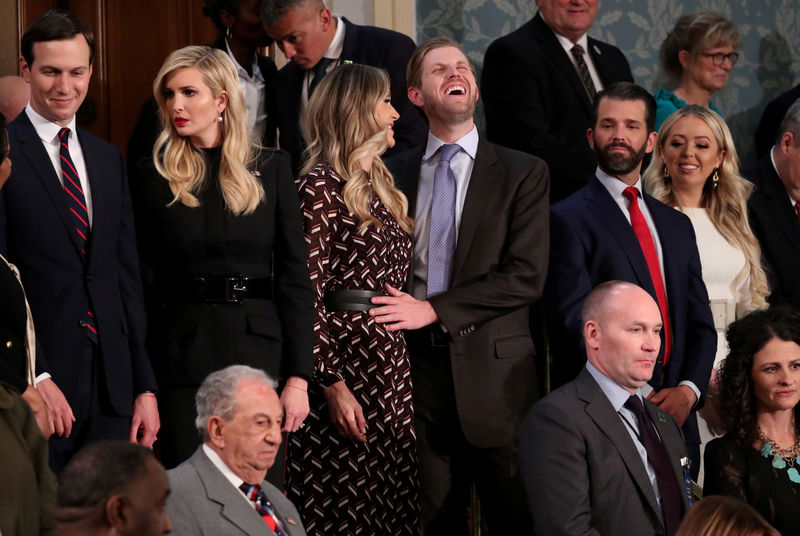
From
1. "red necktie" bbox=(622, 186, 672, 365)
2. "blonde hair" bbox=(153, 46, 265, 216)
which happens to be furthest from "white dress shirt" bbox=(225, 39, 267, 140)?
"red necktie" bbox=(622, 186, 672, 365)

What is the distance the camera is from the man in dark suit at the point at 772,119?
225 inches

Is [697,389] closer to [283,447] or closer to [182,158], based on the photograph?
[283,447]

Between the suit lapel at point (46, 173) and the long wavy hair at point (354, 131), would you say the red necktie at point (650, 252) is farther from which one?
the suit lapel at point (46, 173)

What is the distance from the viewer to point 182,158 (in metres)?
3.47

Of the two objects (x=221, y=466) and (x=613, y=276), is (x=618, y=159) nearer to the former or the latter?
(x=613, y=276)

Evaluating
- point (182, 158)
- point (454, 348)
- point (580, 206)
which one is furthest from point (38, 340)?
point (580, 206)

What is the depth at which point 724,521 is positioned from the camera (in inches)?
111

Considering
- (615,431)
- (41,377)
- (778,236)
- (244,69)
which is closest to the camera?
(41,377)

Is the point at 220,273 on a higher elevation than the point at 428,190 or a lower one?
lower

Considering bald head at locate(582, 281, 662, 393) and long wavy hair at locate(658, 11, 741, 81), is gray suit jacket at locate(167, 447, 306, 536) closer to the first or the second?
bald head at locate(582, 281, 662, 393)

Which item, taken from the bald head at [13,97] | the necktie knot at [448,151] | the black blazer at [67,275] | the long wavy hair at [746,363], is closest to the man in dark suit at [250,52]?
the bald head at [13,97]

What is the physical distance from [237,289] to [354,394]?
487 millimetres

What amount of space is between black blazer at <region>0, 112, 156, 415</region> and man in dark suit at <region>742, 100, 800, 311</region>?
2429 millimetres

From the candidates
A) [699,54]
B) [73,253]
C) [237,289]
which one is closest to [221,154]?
[237,289]
